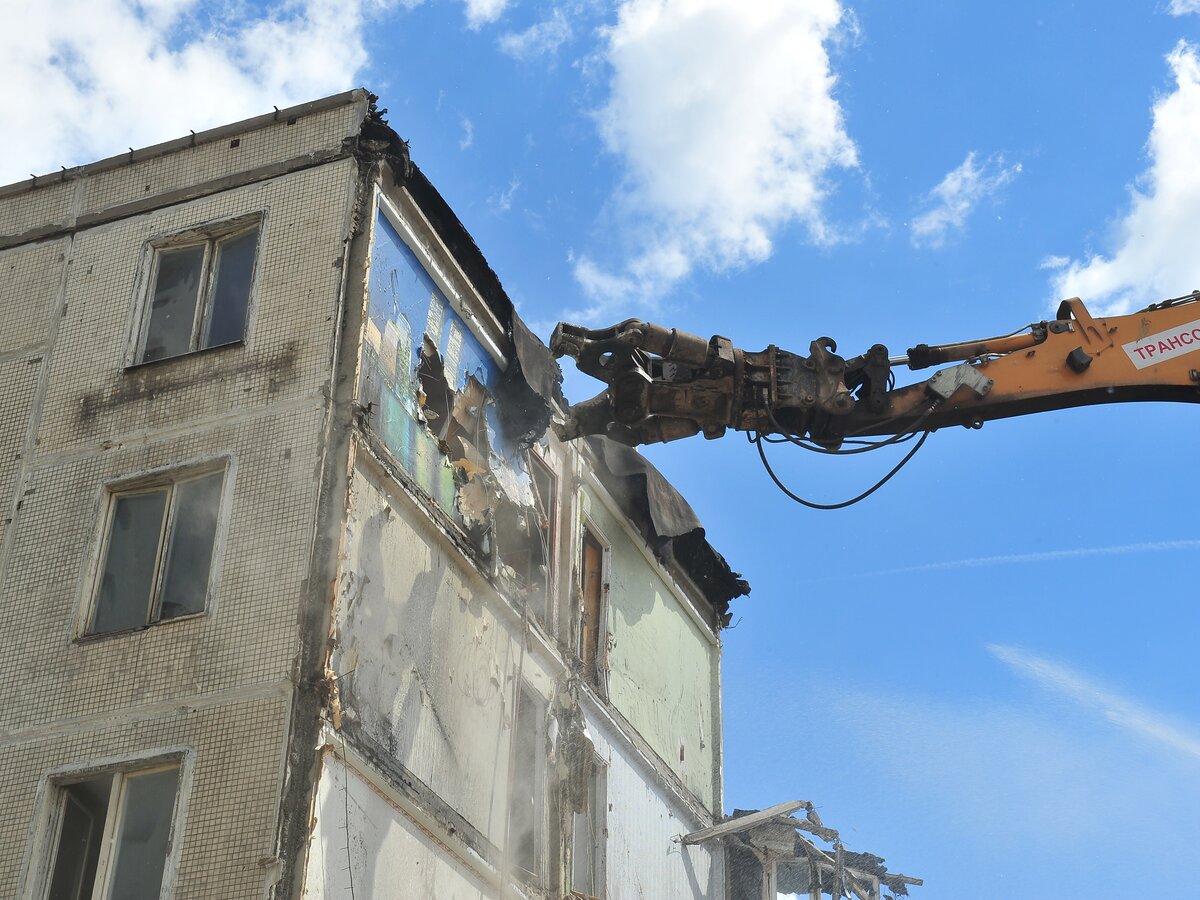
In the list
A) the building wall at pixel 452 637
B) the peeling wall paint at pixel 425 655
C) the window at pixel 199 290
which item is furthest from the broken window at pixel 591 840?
the window at pixel 199 290

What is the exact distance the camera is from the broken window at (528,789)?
13984mm

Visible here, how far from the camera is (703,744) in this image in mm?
19469

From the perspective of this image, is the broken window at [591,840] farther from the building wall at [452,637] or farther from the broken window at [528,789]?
the broken window at [528,789]

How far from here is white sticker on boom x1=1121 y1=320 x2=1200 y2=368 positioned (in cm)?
1305

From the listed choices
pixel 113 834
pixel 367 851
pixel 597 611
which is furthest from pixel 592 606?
pixel 113 834

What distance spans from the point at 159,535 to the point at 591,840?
228 inches

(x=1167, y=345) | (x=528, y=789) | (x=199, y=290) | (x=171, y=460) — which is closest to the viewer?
(x=171, y=460)

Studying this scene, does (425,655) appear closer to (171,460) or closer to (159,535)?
(159,535)

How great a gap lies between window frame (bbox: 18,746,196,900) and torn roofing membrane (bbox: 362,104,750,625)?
14.4 ft

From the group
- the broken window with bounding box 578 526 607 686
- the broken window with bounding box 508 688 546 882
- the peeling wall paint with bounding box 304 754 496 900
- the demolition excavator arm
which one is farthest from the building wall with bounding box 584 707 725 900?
the demolition excavator arm

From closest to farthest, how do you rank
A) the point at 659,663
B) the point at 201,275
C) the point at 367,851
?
1. the point at 367,851
2. the point at 201,275
3. the point at 659,663

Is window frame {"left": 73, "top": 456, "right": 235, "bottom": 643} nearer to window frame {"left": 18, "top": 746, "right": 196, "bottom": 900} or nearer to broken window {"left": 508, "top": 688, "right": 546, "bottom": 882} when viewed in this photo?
window frame {"left": 18, "top": 746, "right": 196, "bottom": 900}

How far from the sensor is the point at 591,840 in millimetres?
15625

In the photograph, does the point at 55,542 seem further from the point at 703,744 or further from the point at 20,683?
the point at 703,744
